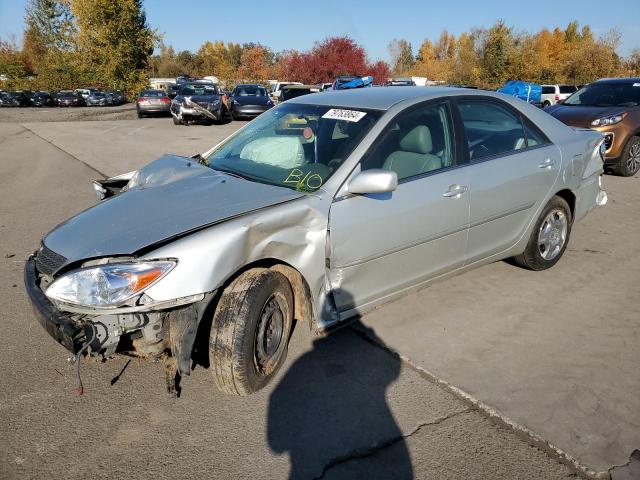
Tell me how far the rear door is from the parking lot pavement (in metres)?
0.48

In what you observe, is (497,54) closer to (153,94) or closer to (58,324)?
(153,94)

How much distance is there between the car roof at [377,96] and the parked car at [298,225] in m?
0.02

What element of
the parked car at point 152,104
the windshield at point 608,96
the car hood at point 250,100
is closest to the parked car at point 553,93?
the car hood at point 250,100

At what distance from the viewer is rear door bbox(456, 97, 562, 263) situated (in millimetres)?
3605

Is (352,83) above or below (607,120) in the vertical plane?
above

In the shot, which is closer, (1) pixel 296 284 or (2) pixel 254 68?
(1) pixel 296 284

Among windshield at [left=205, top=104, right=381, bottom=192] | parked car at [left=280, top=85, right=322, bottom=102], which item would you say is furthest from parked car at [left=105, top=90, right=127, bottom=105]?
windshield at [left=205, top=104, right=381, bottom=192]

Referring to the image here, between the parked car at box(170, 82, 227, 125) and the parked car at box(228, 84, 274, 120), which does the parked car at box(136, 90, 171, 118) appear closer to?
the parked car at box(170, 82, 227, 125)

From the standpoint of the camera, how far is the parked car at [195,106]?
61.1 ft

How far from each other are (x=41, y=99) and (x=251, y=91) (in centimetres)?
2577

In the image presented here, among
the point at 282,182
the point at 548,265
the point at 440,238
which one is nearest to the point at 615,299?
the point at 548,265

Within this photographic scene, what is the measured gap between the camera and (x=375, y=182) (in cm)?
281

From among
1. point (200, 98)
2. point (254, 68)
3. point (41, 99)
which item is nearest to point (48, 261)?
point (200, 98)

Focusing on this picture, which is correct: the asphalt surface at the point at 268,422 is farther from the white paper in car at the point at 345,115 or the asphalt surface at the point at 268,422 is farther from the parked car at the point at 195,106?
the parked car at the point at 195,106
